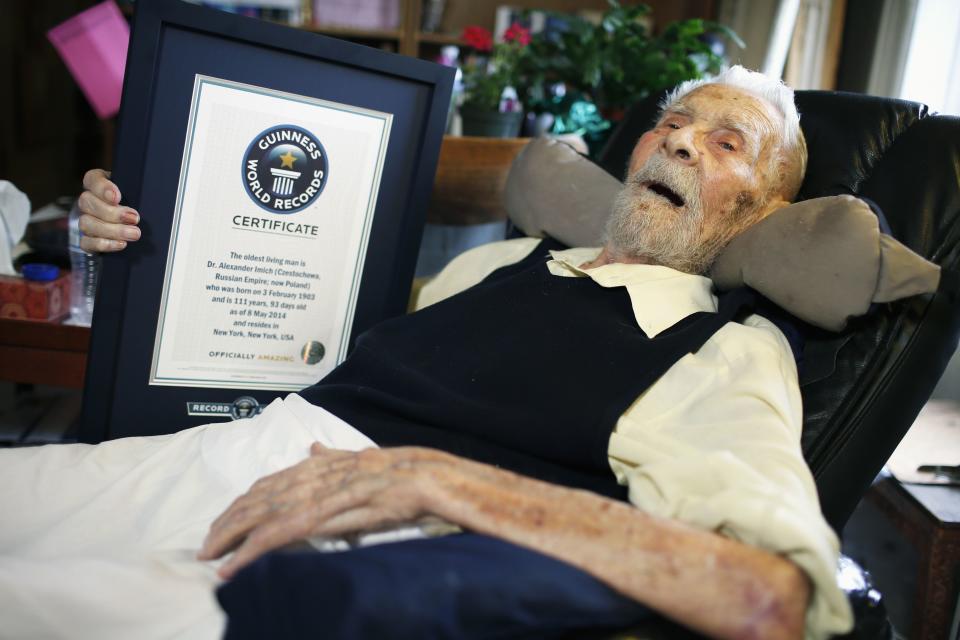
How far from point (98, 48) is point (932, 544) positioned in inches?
90.4

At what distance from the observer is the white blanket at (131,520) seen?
0.82 m

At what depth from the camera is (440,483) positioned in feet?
2.89

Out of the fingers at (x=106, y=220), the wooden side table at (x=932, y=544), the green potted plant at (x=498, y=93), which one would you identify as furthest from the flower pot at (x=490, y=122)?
the wooden side table at (x=932, y=544)

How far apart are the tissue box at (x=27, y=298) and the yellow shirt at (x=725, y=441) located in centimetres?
113

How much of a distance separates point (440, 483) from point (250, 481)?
35 cm

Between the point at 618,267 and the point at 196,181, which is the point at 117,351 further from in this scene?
the point at 618,267

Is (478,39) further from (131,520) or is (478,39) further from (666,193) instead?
(131,520)

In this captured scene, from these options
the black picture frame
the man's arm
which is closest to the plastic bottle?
the black picture frame

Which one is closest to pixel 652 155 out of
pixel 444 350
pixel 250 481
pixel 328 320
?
pixel 444 350

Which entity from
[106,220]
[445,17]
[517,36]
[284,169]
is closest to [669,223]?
[284,169]

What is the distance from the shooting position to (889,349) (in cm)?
120

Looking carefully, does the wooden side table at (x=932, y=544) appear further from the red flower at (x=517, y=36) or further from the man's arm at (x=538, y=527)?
the red flower at (x=517, y=36)

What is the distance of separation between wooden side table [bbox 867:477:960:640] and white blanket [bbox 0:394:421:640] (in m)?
1.02

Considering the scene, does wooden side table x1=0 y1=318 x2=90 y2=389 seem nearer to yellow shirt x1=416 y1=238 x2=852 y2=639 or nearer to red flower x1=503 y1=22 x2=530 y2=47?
yellow shirt x1=416 y1=238 x2=852 y2=639
